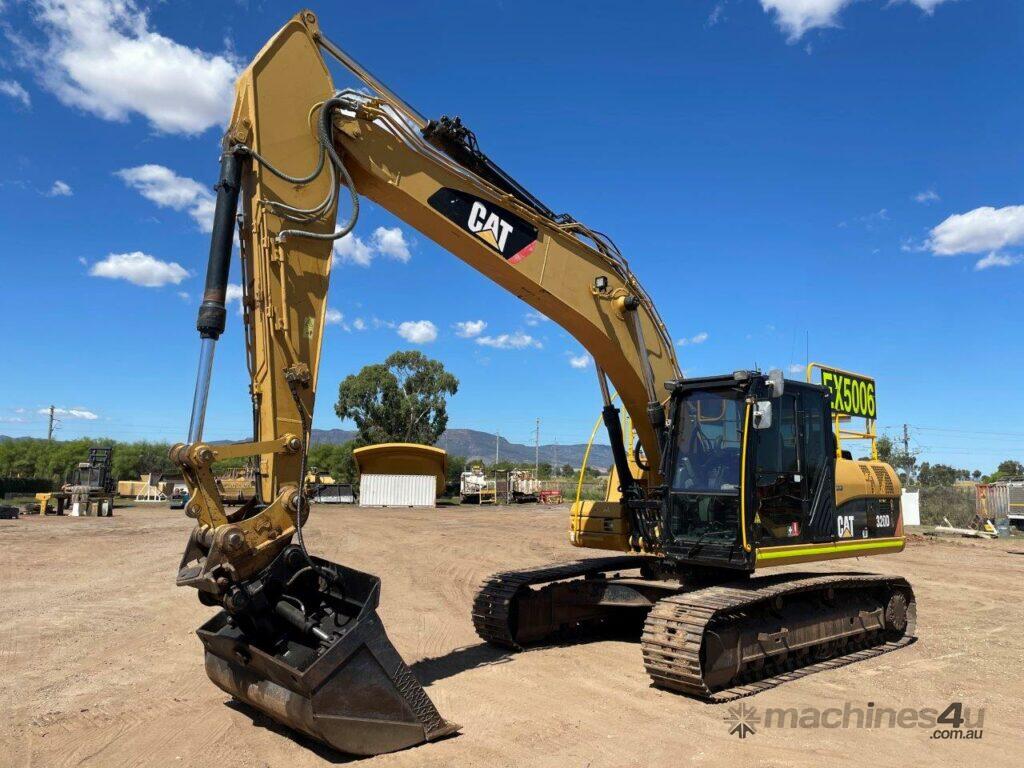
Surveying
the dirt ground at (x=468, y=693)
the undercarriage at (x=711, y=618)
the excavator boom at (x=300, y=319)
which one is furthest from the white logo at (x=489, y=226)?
the dirt ground at (x=468, y=693)

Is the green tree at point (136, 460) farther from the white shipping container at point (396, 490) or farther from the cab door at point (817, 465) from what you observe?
the cab door at point (817, 465)

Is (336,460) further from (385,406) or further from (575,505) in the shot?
(575,505)

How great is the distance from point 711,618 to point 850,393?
166 inches

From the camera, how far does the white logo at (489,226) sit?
7109 mm

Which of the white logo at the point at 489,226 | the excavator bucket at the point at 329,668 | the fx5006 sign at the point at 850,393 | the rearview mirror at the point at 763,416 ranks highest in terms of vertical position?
the white logo at the point at 489,226

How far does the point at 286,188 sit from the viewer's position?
237 inches

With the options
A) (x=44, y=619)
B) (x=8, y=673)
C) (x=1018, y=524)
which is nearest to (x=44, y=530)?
(x=44, y=619)

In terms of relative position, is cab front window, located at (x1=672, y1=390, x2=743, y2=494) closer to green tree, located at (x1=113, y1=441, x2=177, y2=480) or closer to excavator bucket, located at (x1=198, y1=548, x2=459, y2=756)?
excavator bucket, located at (x1=198, y1=548, x2=459, y2=756)

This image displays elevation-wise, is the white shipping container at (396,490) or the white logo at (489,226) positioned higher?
the white logo at (489,226)

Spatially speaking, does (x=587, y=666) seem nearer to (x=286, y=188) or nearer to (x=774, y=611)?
(x=774, y=611)

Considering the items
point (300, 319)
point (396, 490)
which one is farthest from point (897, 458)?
point (300, 319)

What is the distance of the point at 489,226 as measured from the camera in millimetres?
7219

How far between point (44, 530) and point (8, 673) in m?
16.4

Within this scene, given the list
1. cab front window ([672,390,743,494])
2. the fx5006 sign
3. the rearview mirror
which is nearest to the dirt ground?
cab front window ([672,390,743,494])
